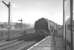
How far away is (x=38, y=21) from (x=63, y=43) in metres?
26.7

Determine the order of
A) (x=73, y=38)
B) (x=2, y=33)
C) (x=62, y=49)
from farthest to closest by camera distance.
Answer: (x=2, y=33)
(x=62, y=49)
(x=73, y=38)

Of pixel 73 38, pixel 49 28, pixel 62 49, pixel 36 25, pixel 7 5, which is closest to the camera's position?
pixel 73 38

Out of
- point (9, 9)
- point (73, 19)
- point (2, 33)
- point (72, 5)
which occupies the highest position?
point (9, 9)

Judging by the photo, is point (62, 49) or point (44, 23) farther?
point (44, 23)

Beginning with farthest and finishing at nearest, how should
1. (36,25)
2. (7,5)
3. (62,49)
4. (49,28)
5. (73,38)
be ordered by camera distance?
(36,25)
(49,28)
(7,5)
(62,49)
(73,38)

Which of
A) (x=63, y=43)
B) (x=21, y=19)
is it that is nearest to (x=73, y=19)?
(x=63, y=43)

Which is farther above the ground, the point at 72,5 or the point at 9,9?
the point at 9,9

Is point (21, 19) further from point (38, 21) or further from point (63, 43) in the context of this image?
point (63, 43)

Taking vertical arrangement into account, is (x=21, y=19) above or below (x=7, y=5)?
below

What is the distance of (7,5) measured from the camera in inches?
595

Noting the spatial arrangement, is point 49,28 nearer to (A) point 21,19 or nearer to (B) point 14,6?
(A) point 21,19

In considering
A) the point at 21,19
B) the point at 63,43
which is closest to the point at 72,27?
the point at 63,43

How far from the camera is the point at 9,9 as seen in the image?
15422 mm

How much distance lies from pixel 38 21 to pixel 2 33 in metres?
13.6
